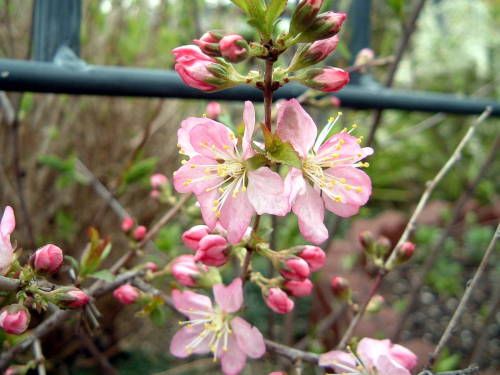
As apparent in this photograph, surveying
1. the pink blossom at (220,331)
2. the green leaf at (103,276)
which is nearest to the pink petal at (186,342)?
the pink blossom at (220,331)

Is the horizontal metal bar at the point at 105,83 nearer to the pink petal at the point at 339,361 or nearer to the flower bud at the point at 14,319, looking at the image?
the flower bud at the point at 14,319

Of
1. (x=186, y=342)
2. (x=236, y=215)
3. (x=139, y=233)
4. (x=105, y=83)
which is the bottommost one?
(x=186, y=342)

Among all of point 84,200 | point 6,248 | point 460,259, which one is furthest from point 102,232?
point 460,259

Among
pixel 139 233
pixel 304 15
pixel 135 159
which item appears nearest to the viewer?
pixel 304 15

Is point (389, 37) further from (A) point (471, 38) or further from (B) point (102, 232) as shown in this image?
(B) point (102, 232)

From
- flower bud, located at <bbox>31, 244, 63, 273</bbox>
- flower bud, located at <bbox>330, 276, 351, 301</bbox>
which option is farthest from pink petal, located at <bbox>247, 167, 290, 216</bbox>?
flower bud, located at <bbox>330, 276, 351, 301</bbox>

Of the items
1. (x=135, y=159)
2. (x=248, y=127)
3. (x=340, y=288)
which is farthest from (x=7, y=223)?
(x=135, y=159)

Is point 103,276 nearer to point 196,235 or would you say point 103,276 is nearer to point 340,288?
point 196,235
